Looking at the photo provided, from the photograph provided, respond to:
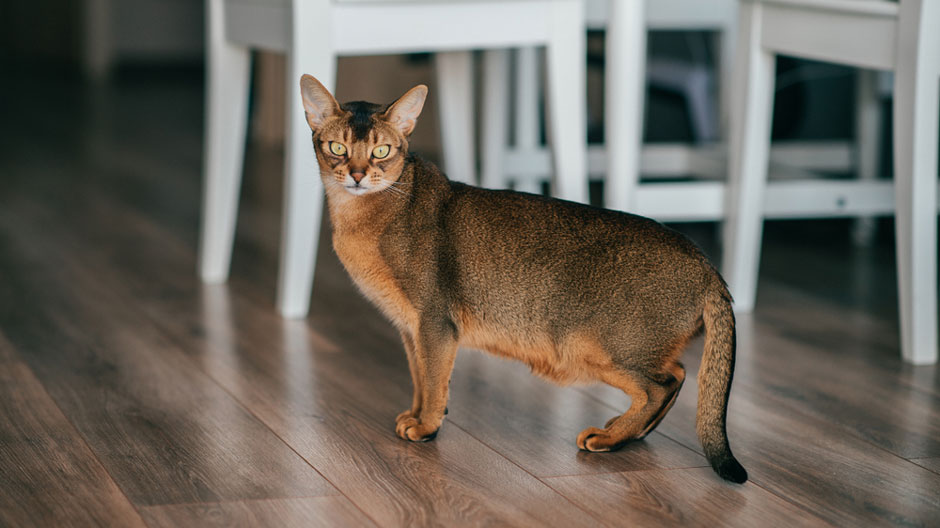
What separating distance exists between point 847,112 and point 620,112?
1709mm

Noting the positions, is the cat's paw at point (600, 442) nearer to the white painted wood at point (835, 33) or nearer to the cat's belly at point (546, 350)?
the cat's belly at point (546, 350)

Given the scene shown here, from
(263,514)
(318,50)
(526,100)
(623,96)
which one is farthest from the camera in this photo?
(526,100)


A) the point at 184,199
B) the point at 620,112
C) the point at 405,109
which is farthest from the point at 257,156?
the point at 405,109

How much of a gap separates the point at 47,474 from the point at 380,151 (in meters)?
0.54

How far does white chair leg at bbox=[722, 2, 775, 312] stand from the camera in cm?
200

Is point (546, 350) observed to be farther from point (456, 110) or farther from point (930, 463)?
point (456, 110)

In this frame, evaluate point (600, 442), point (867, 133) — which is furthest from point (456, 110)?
point (600, 442)

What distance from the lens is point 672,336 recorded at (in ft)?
Result: 4.21

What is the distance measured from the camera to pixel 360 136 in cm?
134

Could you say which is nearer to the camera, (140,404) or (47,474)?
(47,474)

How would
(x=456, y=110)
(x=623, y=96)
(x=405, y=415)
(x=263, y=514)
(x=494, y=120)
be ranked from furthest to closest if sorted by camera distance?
1. (x=494, y=120)
2. (x=456, y=110)
3. (x=623, y=96)
4. (x=405, y=415)
5. (x=263, y=514)

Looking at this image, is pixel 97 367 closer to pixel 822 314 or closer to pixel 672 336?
pixel 672 336

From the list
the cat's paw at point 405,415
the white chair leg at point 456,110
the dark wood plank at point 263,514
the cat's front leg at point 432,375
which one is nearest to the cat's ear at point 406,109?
the cat's front leg at point 432,375

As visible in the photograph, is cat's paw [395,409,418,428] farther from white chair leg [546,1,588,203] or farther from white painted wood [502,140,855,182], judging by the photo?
white painted wood [502,140,855,182]
